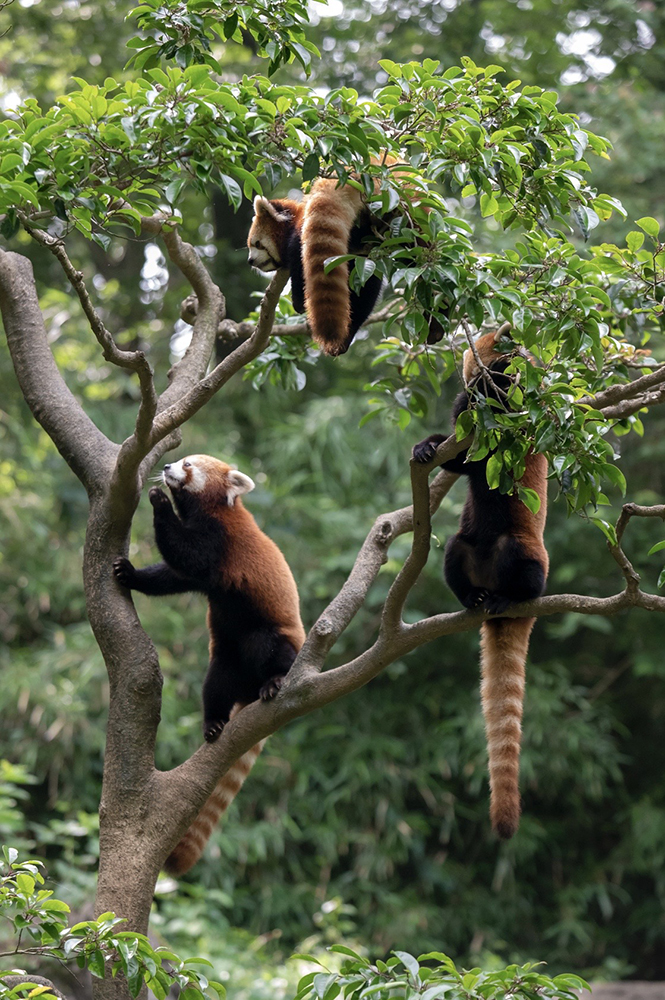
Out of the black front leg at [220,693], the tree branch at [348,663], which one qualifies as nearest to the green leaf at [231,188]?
the tree branch at [348,663]

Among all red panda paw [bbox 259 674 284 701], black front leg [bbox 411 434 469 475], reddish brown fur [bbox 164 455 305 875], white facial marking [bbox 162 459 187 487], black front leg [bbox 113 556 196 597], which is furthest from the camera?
white facial marking [bbox 162 459 187 487]

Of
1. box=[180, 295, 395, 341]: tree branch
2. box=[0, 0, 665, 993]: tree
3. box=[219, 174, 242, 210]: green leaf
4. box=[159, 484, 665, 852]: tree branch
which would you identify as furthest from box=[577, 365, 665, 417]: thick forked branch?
box=[219, 174, 242, 210]: green leaf

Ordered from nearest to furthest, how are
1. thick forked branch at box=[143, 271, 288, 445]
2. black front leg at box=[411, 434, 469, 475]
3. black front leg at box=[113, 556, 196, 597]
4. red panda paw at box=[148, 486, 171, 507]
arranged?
thick forked branch at box=[143, 271, 288, 445] < black front leg at box=[411, 434, 469, 475] < black front leg at box=[113, 556, 196, 597] < red panda paw at box=[148, 486, 171, 507]

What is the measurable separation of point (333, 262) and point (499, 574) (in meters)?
1.13

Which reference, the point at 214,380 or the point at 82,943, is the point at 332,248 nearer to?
the point at 214,380

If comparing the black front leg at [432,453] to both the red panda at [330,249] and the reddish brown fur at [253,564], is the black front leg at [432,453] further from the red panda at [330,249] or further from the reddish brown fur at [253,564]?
the reddish brown fur at [253,564]

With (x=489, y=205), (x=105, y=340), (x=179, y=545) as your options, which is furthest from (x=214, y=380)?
(x=179, y=545)

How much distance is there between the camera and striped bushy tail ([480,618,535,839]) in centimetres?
224

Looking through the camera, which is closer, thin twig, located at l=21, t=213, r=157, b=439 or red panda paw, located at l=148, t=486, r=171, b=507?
thin twig, located at l=21, t=213, r=157, b=439

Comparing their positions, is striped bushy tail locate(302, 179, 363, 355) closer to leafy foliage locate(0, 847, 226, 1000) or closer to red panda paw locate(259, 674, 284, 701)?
red panda paw locate(259, 674, 284, 701)

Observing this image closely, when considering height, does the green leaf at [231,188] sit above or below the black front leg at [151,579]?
above

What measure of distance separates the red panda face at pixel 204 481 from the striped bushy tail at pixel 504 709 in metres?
0.88

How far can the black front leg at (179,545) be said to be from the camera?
2650 millimetres

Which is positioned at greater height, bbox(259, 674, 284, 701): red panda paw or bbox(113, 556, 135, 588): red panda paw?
bbox(113, 556, 135, 588): red panda paw
